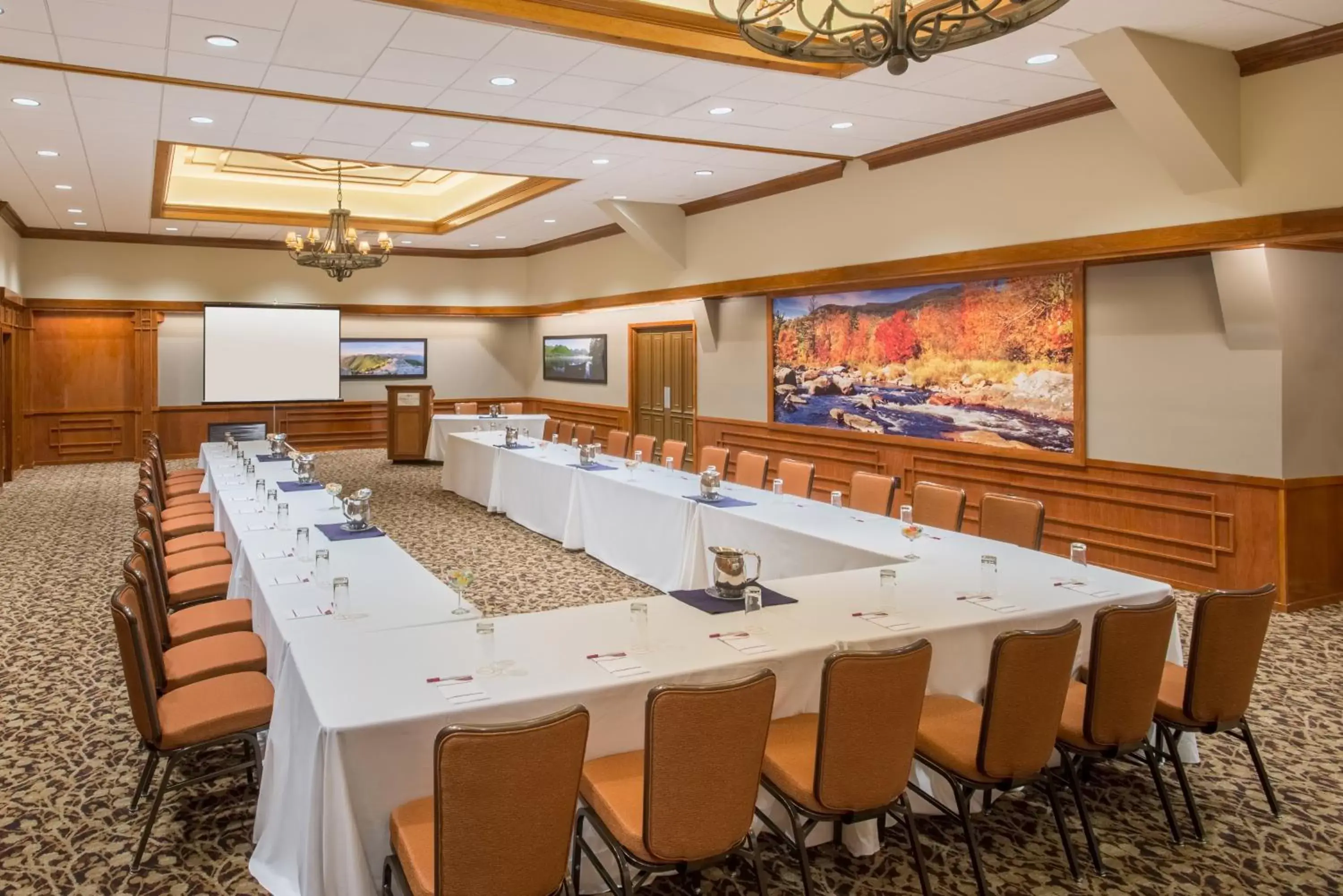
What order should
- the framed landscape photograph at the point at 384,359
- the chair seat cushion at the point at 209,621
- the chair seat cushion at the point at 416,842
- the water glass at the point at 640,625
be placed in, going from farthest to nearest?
the framed landscape photograph at the point at 384,359 → the chair seat cushion at the point at 209,621 → the water glass at the point at 640,625 → the chair seat cushion at the point at 416,842

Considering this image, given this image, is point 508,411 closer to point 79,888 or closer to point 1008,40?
point 1008,40

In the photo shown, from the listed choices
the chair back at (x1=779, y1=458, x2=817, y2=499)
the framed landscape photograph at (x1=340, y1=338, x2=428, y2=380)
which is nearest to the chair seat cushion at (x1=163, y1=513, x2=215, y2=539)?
the chair back at (x1=779, y1=458, x2=817, y2=499)

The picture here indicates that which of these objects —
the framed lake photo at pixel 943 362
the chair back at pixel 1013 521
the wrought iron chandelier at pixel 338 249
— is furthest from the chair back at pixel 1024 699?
the wrought iron chandelier at pixel 338 249

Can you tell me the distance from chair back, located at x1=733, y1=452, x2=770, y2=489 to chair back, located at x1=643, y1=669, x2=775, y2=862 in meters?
4.94

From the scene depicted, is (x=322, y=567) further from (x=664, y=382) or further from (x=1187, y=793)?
(x=664, y=382)

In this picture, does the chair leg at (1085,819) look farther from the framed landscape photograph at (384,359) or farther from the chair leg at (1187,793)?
the framed landscape photograph at (384,359)

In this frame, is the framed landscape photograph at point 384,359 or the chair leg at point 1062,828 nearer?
the chair leg at point 1062,828

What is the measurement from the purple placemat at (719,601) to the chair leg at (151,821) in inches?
72.9

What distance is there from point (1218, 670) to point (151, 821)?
3.63 meters

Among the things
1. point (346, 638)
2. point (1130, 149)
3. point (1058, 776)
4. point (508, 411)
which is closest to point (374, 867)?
point (346, 638)

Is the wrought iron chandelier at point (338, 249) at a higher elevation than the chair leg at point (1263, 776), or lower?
higher

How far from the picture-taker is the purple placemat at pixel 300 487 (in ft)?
21.9

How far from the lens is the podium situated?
1348 cm

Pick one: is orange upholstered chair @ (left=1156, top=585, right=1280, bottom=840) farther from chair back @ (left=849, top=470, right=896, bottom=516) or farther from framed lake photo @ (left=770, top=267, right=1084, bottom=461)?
framed lake photo @ (left=770, top=267, right=1084, bottom=461)
